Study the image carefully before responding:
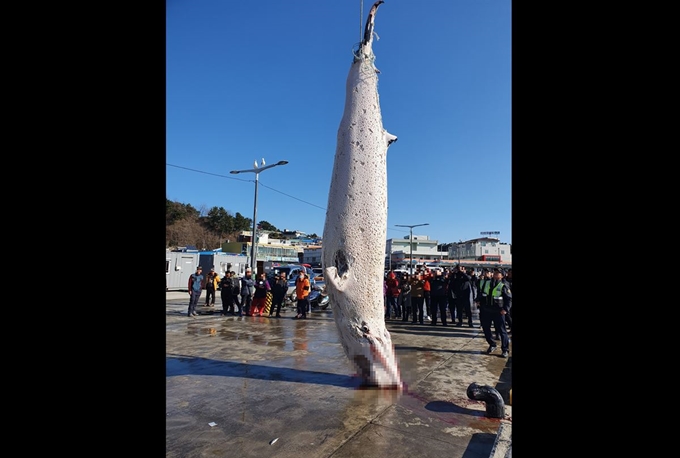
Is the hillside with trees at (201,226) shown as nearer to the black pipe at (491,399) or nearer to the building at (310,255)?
the building at (310,255)

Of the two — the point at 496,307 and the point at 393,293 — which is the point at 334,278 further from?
the point at 393,293

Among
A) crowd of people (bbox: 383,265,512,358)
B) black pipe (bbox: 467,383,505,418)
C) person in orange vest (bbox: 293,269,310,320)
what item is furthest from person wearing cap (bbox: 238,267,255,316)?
black pipe (bbox: 467,383,505,418)

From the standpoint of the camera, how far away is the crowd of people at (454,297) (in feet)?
28.3

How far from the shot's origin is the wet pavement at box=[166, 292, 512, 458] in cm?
409

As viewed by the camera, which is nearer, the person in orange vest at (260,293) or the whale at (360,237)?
the whale at (360,237)

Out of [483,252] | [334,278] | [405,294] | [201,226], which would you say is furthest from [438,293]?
[483,252]

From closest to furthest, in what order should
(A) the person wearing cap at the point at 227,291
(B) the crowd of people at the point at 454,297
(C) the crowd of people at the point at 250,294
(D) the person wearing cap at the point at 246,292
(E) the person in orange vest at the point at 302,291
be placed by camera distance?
(B) the crowd of people at the point at 454,297
(E) the person in orange vest at the point at 302,291
(C) the crowd of people at the point at 250,294
(D) the person wearing cap at the point at 246,292
(A) the person wearing cap at the point at 227,291

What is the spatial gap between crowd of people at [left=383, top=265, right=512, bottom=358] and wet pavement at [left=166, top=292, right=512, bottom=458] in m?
0.91

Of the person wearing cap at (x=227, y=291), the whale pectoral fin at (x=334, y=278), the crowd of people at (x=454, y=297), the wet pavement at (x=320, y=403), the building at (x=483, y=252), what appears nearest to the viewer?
the wet pavement at (x=320, y=403)

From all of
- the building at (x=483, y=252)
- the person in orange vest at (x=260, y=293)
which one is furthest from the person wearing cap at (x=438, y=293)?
the building at (x=483, y=252)

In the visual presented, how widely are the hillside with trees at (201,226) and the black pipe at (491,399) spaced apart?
126 feet

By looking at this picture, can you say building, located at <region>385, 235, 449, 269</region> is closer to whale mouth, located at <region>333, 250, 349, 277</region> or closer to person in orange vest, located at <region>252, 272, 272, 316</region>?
person in orange vest, located at <region>252, 272, 272, 316</region>
